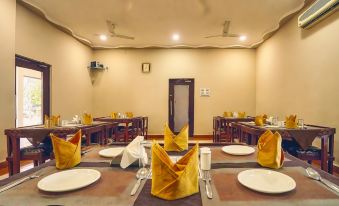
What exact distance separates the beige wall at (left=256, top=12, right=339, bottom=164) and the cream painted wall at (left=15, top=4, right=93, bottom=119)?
5.14 meters

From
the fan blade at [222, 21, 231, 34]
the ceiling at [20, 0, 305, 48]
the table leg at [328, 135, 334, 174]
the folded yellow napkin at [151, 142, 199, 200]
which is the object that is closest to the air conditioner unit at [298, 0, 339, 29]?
the ceiling at [20, 0, 305, 48]

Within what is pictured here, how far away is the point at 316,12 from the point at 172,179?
156 inches

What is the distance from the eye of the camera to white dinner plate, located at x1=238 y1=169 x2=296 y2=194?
0.81 m

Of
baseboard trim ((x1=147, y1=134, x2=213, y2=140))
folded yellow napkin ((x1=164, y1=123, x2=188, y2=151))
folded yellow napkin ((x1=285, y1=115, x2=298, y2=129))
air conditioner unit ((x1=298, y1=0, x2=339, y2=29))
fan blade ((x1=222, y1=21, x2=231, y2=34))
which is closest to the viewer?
folded yellow napkin ((x1=164, y1=123, x2=188, y2=151))

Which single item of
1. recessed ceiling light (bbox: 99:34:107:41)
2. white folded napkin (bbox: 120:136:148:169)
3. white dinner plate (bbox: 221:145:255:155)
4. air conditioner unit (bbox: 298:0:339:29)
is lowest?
white dinner plate (bbox: 221:145:255:155)

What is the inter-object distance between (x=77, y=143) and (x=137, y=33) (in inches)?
184

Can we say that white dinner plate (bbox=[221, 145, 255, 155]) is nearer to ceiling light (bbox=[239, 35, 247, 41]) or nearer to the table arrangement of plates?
the table arrangement of plates

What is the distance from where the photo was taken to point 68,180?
925 millimetres

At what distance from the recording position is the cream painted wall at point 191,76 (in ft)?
21.9

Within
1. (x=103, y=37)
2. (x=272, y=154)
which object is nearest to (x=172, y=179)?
(x=272, y=154)

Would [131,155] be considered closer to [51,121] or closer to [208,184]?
[208,184]

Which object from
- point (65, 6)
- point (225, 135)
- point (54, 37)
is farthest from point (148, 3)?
point (225, 135)

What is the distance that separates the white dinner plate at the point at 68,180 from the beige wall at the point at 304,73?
12.0 ft

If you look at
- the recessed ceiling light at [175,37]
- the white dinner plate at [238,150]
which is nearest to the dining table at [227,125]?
the recessed ceiling light at [175,37]
